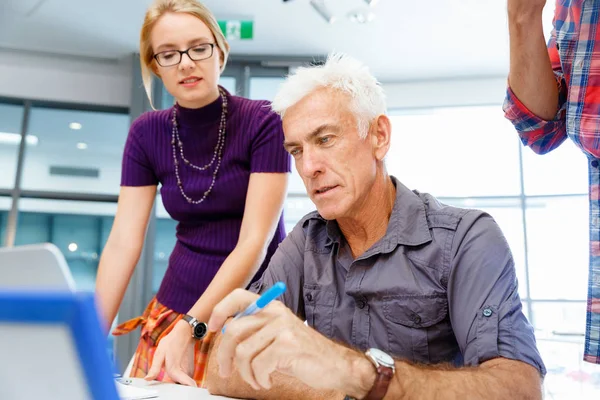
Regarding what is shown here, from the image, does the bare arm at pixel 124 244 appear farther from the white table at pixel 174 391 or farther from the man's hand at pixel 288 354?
the man's hand at pixel 288 354

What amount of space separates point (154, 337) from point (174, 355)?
318mm

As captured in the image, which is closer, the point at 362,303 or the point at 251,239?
the point at 362,303

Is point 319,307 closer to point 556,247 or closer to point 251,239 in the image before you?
point 251,239

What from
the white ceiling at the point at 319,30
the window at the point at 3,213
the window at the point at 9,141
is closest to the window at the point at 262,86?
the white ceiling at the point at 319,30

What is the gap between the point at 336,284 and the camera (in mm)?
1312

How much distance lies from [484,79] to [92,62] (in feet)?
15.0

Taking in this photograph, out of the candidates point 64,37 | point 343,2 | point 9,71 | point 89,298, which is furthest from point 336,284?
point 9,71

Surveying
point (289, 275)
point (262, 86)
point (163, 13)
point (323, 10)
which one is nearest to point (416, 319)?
point (289, 275)

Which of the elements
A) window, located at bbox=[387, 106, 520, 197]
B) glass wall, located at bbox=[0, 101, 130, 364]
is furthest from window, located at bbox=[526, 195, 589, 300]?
glass wall, located at bbox=[0, 101, 130, 364]

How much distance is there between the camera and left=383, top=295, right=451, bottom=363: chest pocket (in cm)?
118

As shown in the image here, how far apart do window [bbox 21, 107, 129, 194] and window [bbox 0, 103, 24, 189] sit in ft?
0.38

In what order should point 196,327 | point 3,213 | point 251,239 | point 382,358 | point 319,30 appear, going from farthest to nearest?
point 3,213 → point 319,30 → point 251,239 → point 196,327 → point 382,358

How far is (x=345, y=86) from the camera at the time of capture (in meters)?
1.36

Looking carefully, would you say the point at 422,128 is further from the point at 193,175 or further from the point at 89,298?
the point at 89,298
